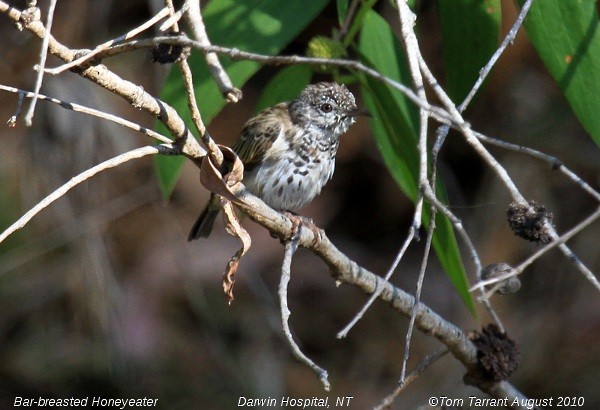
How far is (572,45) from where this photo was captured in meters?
3.18

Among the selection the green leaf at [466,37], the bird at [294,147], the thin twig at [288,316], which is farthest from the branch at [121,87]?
the bird at [294,147]

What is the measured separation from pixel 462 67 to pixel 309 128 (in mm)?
1470

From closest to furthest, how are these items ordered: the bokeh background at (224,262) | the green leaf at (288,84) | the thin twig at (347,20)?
the thin twig at (347,20) → the green leaf at (288,84) → the bokeh background at (224,262)

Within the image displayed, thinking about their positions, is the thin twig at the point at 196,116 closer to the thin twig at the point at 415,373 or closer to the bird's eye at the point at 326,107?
the thin twig at the point at 415,373

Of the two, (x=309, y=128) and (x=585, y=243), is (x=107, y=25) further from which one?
(x=585, y=243)

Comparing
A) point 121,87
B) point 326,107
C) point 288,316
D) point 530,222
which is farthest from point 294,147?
point 530,222

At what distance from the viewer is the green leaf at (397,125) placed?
3164 mm

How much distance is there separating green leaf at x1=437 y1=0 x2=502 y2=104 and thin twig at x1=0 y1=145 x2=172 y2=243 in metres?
1.41

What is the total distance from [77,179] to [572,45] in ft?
6.00

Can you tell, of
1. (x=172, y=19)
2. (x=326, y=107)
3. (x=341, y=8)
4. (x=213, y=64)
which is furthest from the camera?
(x=326, y=107)

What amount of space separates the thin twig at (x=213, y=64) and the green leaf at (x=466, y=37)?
128 cm

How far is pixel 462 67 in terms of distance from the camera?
137 inches

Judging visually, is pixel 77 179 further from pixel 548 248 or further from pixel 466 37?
pixel 466 37

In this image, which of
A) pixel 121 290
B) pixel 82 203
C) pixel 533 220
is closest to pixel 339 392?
pixel 121 290
